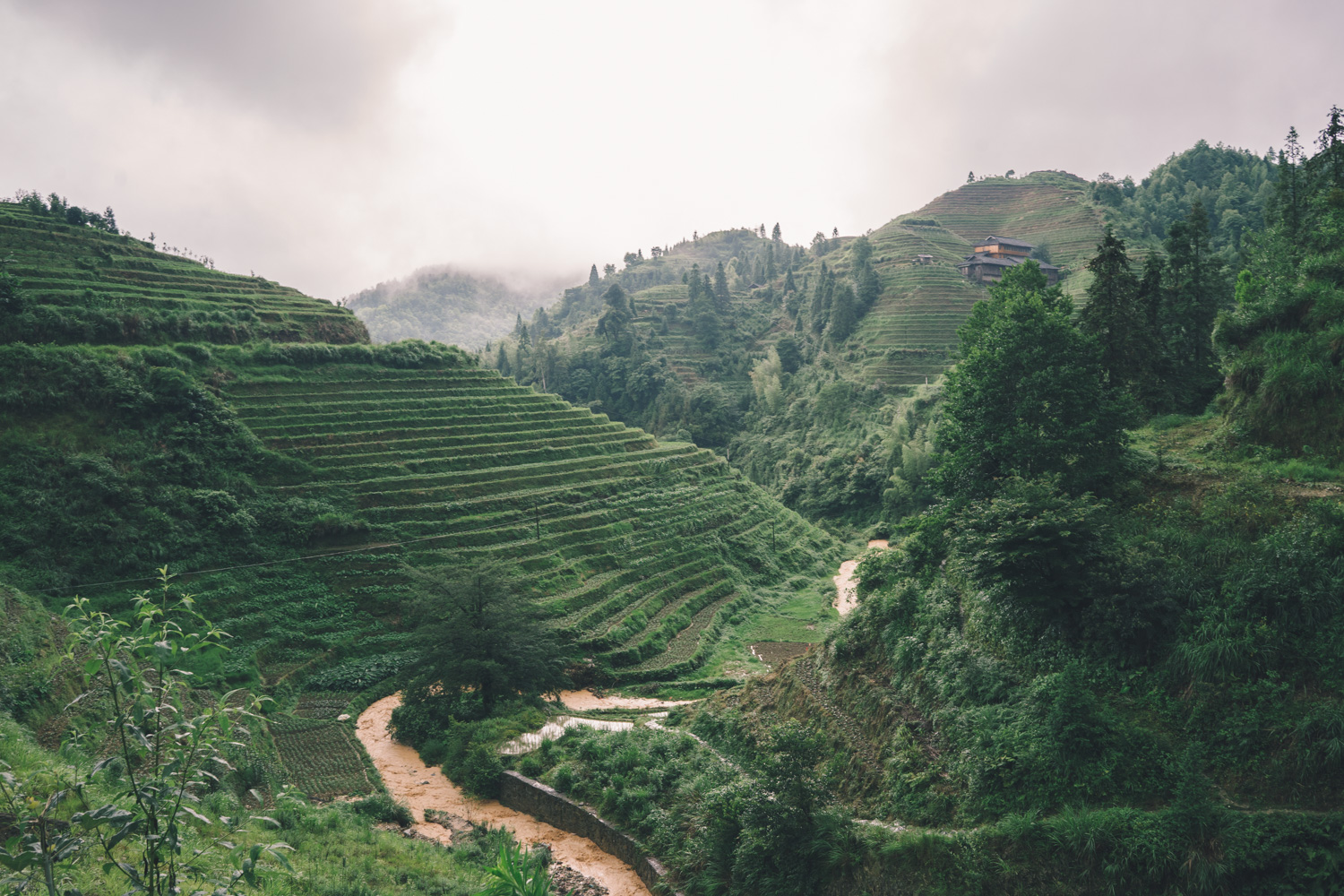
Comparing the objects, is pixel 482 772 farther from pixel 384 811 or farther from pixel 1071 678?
pixel 1071 678

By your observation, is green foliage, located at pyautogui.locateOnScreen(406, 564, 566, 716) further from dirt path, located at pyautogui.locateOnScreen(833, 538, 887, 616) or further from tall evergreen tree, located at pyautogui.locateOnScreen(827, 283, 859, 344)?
tall evergreen tree, located at pyautogui.locateOnScreen(827, 283, 859, 344)

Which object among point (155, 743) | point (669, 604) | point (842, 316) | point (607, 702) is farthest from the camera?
point (842, 316)

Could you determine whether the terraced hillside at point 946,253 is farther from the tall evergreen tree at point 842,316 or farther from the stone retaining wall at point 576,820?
the stone retaining wall at point 576,820

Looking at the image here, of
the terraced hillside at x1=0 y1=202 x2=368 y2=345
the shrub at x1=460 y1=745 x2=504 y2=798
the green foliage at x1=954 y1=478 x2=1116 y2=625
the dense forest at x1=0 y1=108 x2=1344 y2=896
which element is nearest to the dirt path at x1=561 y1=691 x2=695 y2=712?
the dense forest at x1=0 y1=108 x2=1344 y2=896

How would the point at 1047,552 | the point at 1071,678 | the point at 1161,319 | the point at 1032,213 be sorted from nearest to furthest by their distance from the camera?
the point at 1071,678
the point at 1047,552
the point at 1161,319
the point at 1032,213

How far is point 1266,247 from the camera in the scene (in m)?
32.2

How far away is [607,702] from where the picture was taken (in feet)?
A: 86.6

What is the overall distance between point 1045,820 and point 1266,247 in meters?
32.9

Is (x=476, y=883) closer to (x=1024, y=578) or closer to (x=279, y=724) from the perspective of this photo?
(x=1024, y=578)

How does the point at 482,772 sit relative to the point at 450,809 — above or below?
above

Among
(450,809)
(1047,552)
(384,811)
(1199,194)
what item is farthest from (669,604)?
(1199,194)

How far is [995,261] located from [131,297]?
7348 centimetres

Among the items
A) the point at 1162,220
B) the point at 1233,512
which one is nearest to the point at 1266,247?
the point at 1233,512

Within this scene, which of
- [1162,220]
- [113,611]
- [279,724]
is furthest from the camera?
[1162,220]
